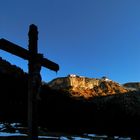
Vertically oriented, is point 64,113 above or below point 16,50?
above

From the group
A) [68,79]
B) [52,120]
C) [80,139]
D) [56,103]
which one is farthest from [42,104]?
[68,79]

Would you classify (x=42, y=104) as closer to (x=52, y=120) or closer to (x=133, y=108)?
(x=52, y=120)

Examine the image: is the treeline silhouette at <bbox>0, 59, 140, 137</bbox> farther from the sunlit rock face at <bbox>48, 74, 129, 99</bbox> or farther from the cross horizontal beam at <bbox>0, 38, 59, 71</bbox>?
the sunlit rock face at <bbox>48, 74, 129, 99</bbox>

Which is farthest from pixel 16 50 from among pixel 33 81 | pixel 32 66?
pixel 33 81

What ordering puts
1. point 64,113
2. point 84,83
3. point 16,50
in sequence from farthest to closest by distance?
point 84,83, point 64,113, point 16,50

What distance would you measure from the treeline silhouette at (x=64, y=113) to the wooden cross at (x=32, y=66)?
1665 centimetres

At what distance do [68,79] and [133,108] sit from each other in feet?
371

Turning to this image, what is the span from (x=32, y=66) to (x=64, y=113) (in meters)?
23.2

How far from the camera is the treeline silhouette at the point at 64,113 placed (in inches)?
1014

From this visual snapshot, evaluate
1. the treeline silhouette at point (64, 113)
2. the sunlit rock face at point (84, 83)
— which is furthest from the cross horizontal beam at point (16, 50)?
the sunlit rock face at point (84, 83)

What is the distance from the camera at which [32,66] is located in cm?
663

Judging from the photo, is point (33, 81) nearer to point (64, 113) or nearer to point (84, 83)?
point (64, 113)

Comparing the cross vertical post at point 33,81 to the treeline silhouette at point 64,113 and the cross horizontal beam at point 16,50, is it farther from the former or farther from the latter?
the treeline silhouette at point 64,113

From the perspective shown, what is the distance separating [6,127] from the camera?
1819cm
